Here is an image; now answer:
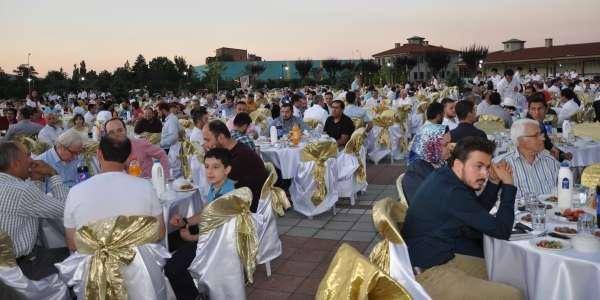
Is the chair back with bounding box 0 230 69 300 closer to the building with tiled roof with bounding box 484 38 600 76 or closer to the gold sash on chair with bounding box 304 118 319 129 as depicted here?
the gold sash on chair with bounding box 304 118 319 129

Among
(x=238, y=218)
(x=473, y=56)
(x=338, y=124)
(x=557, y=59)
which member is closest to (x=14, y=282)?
(x=238, y=218)

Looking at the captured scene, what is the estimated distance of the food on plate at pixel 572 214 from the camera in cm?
297

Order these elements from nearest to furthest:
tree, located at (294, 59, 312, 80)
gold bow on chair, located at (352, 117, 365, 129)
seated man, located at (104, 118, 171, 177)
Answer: seated man, located at (104, 118, 171, 177) → gold bow on chair, located at (352, 117, 365, 129) → tree, located at (294, 59, 312, 80)

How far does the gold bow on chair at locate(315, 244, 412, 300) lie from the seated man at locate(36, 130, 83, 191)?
141 inches

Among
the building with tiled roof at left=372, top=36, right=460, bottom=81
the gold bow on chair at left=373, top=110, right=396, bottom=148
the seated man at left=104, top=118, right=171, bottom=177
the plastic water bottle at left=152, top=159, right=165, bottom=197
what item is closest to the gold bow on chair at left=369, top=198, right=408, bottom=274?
the plastic water bottle at left=152, top=159, right=165, bottom=197

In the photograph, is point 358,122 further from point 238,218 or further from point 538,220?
point 538,220

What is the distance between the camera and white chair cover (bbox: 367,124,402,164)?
31.5ft

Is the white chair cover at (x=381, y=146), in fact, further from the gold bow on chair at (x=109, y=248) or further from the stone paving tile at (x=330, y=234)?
the gold bow on chair at (x=109, y=248)

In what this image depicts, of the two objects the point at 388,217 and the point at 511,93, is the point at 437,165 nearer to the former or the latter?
the point at 388,217

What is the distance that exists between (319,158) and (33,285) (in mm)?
3748

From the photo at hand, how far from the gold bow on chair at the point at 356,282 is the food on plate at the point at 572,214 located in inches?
69.6

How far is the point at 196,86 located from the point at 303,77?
56.8ft

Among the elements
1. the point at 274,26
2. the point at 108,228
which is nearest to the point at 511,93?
the point at 108,228

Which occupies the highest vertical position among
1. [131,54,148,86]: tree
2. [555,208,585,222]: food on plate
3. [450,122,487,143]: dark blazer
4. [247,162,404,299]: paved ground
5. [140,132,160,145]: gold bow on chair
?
[131,54,148,86]: tree
